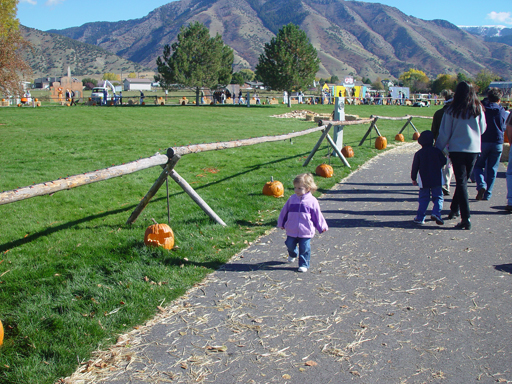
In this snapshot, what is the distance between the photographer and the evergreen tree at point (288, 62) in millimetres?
55844

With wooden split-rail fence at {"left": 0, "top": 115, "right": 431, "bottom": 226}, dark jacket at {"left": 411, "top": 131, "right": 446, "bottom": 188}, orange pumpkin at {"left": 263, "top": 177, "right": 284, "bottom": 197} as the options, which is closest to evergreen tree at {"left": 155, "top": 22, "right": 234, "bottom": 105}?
orange pumpkin at {"left": 263, "top": 177, "right": 284, "bottom": 197}

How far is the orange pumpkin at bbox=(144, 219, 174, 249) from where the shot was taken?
5.51 meters

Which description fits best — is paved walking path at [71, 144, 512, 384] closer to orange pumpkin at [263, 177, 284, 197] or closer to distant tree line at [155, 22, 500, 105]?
orange pumpkin at [263, 177, 284, 197]

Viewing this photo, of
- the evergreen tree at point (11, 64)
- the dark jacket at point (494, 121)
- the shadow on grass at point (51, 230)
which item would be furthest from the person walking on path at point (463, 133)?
the evergreen tree at point (11, 64)

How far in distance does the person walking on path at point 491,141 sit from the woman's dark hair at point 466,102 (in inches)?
80.1

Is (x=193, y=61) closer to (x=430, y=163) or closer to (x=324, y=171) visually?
(x=324, y=171)

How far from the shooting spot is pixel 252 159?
13102 millimetres

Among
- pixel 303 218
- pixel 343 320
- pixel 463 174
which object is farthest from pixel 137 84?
pixel 343 320

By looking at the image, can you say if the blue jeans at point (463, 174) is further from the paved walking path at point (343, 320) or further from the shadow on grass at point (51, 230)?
the shadow on grass at point (51, 230)

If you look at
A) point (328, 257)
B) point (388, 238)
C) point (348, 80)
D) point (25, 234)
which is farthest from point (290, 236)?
point (348, 80)

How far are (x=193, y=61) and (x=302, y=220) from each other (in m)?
57.1

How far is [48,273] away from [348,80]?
7338 cm

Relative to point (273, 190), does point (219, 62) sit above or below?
above

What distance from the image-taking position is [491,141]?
817 cm
